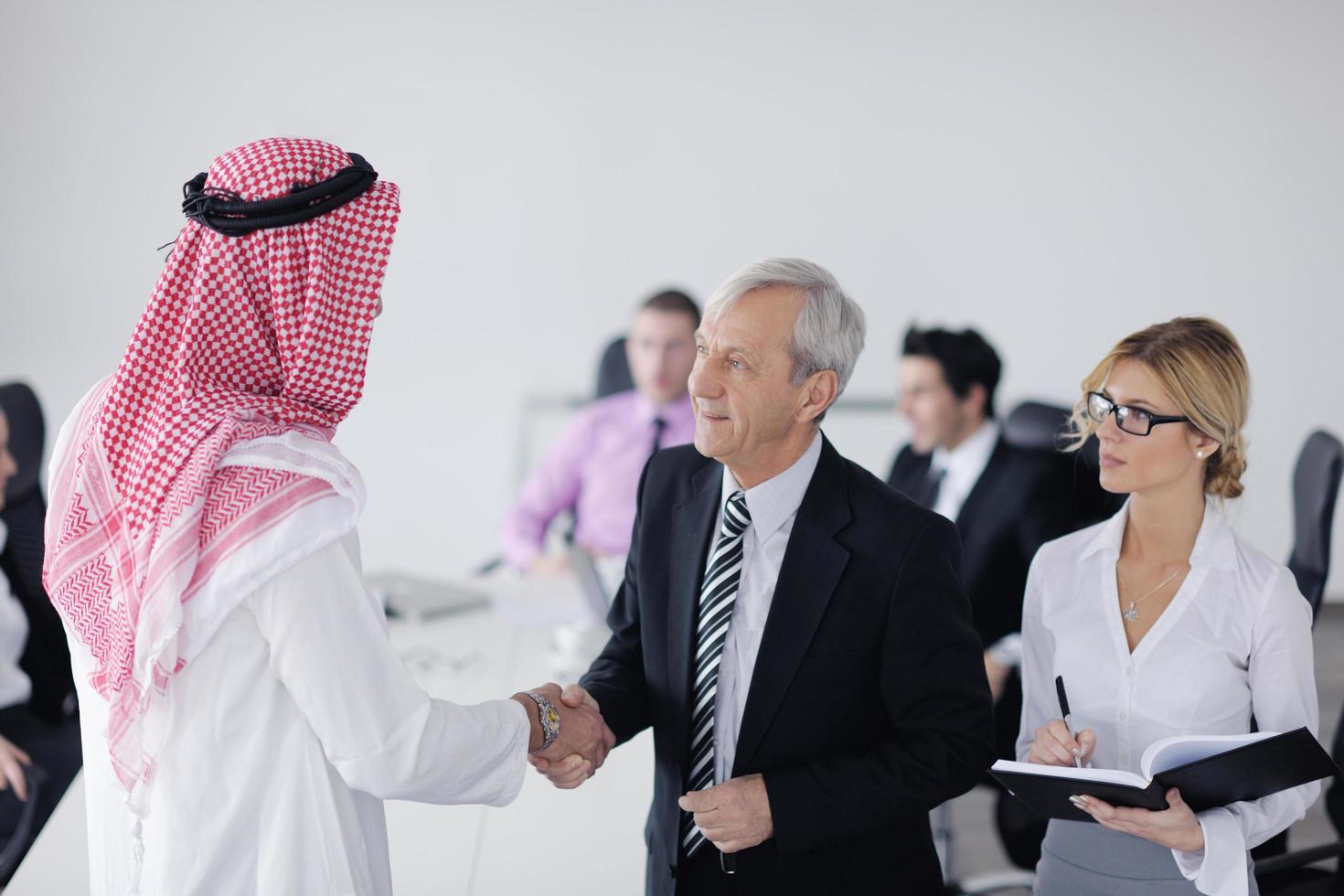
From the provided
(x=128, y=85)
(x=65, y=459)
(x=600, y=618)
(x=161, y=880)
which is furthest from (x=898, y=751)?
(x=128, y=85)

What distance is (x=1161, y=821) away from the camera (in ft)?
5.79

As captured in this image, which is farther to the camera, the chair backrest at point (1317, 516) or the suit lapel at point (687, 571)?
the chair backrest at point (1317, 516)

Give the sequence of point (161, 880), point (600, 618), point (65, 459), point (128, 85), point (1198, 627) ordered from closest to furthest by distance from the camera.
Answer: point (161, 880)
point (65, 459)
point (1198, 627)
point (600, 618)
point (128, 85)

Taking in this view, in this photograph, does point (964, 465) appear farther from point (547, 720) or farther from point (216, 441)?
point (216, 441)

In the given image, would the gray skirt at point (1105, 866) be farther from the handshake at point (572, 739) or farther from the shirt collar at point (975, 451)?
the shirt collar at point (975, 451)

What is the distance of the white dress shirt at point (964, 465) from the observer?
374cm

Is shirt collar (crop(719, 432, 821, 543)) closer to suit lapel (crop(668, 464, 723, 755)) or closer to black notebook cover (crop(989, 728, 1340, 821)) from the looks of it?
suit lapel (crop(668, 464, 723, 755))

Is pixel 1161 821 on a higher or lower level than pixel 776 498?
lower

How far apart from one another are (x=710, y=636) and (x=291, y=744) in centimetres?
61

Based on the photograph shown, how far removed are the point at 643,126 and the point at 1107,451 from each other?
403 centimetres

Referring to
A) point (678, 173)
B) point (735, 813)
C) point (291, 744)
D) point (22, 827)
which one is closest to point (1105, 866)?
point (735, 813)

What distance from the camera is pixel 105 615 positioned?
1.55 m

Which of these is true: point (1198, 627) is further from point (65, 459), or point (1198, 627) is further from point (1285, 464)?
point (1285, 464)

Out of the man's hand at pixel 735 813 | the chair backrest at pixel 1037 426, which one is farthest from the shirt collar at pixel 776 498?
the chair backrest at pixel 1037 426
